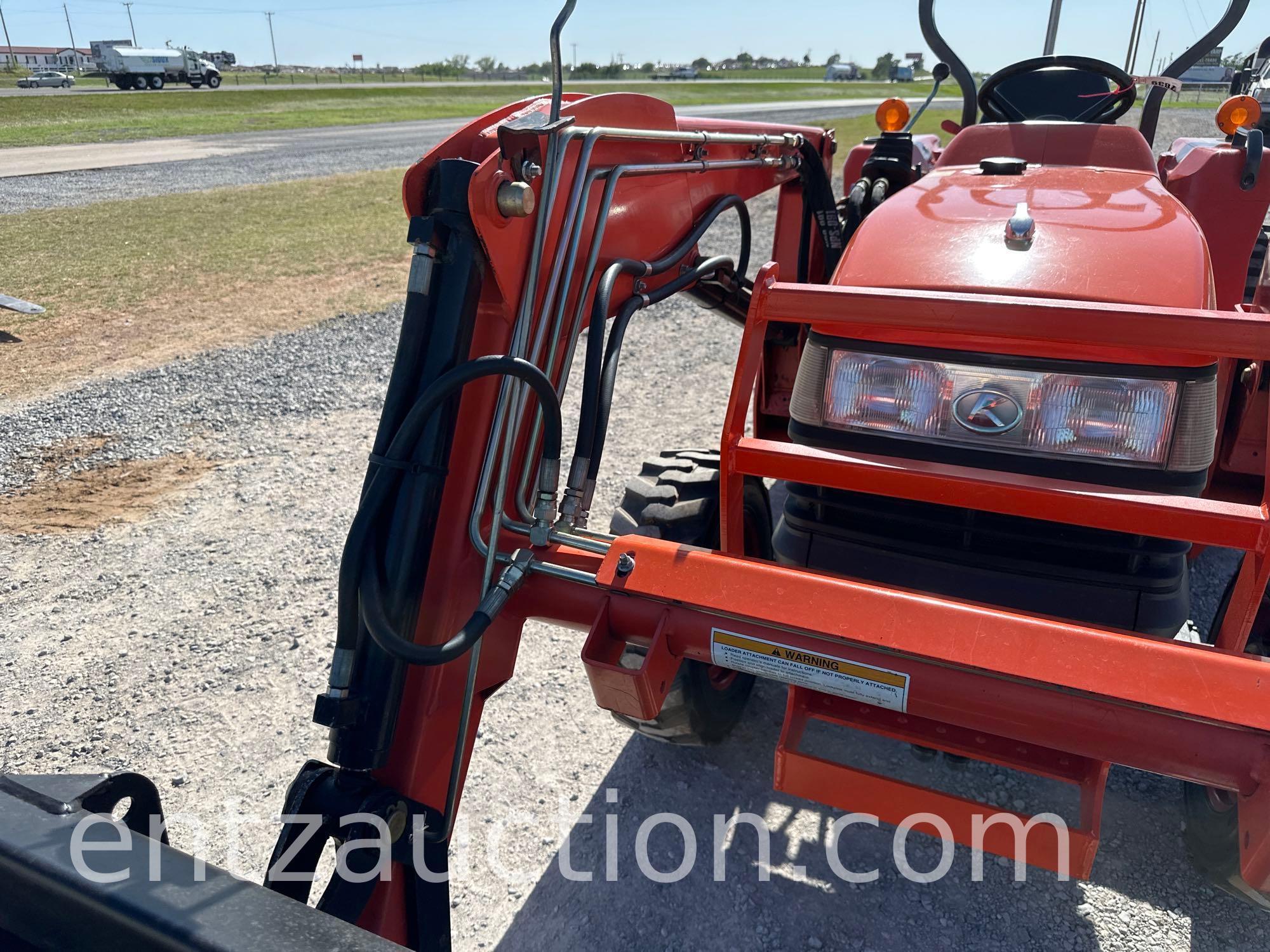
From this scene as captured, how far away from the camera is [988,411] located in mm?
2084

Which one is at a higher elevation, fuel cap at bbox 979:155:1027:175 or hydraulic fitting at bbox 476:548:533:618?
fuel cap at bbox 979:155:1027:175

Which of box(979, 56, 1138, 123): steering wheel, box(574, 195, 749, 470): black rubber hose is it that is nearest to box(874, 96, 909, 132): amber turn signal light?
box(979, 56, 1138, 123): steering wheel

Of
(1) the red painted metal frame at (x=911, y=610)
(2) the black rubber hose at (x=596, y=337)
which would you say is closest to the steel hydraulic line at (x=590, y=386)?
(2) the black rubber hose at (x=596, y=337)

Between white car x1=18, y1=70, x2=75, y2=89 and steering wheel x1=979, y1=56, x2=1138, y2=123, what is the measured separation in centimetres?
4779

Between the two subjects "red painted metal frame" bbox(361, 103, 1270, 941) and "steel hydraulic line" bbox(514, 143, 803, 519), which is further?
"steel hydraulic line" bbox(514, 143, 803, 519)

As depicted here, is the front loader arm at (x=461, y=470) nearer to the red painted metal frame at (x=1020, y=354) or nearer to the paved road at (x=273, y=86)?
the red painted metal frame at (x=1020, y=354)

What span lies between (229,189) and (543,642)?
1261 centimetres

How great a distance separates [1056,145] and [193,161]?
1732cm

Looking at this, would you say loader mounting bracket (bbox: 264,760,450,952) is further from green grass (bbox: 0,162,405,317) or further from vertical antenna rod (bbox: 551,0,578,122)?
green grass (bbox: 0,162,405,317)

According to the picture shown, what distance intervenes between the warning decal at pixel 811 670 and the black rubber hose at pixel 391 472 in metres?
0.70

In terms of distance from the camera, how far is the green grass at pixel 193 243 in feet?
28.5

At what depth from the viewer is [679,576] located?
1929 mm

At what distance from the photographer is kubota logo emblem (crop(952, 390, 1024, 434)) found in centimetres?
207

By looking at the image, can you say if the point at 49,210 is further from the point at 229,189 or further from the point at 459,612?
the point at 459,612
